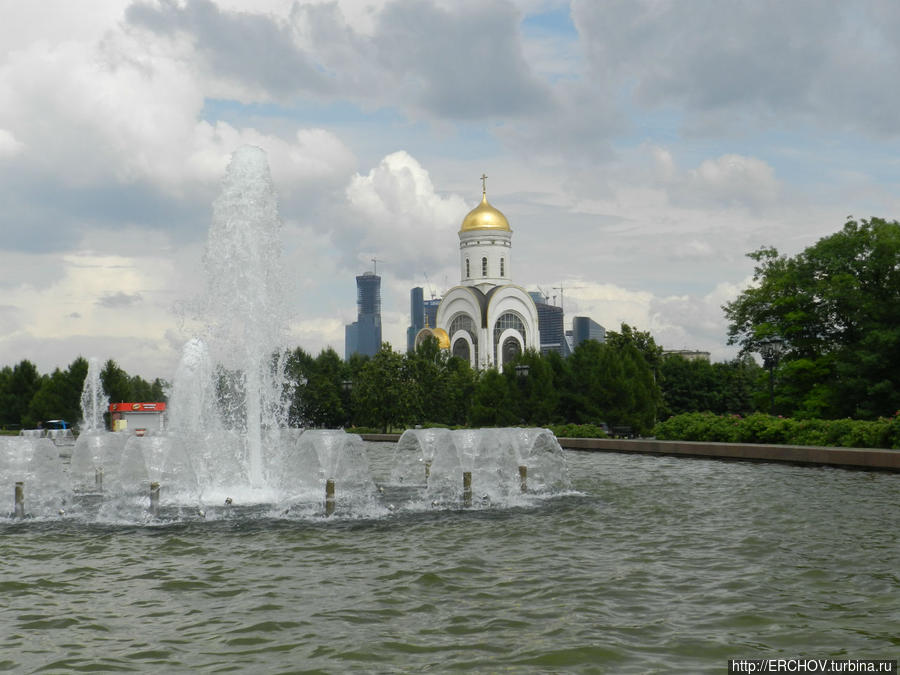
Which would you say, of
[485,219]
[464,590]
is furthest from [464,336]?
[464,590]

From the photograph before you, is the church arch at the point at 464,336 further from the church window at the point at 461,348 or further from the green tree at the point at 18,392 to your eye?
the green tree at the point at 18,392

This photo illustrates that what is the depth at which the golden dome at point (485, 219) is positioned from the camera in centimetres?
7719

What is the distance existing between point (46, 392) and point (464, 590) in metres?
67.1

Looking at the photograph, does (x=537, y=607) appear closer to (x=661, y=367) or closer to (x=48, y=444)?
(x=48, y=444)

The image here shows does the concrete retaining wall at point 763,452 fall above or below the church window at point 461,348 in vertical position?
below

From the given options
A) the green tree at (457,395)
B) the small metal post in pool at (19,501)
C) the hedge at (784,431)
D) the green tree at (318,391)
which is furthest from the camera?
the green tree at (318,391)

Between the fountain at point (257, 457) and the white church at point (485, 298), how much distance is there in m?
55.6

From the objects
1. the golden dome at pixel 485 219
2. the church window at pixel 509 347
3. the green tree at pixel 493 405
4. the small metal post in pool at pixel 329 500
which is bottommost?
the small metal post in pool at pixel 329 500

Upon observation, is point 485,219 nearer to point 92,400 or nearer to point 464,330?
point 464,330

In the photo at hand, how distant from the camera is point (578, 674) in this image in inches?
262

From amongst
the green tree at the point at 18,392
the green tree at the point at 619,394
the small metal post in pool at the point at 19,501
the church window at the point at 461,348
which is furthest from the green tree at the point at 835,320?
the green tree at the point at 18,392

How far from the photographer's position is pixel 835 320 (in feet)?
118

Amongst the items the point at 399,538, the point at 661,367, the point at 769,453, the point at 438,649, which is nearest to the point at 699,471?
the point at 769,453

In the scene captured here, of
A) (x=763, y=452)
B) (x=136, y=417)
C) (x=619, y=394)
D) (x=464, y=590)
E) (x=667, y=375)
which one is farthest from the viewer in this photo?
(x=667, y=375)
